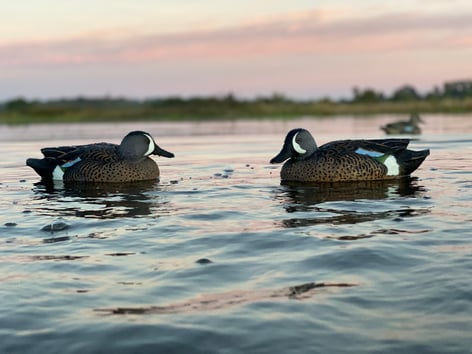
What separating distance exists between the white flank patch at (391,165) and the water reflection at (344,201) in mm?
193

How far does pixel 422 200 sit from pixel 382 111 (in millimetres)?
48578

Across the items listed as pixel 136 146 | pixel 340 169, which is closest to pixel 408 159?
pixel 340 169

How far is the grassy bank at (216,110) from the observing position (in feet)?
173

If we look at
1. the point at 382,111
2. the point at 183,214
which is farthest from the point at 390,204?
the point at 382,111

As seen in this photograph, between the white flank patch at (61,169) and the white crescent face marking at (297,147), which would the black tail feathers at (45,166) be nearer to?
the white flank patch at (61,169)

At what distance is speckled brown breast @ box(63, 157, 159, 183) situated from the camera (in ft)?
41.4

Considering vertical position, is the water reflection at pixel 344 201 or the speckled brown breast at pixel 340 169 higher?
the speckled brown breast at pixel 340 169

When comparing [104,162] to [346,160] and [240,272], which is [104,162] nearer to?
[346,160]

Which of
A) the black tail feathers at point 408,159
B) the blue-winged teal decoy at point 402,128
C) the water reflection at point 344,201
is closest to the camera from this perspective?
the water reflection at point 344,201

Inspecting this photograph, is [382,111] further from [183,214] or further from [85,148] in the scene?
[183,214]

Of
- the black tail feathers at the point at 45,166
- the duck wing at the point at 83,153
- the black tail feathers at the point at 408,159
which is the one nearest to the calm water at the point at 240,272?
the black tail feathers at the point at 408,159

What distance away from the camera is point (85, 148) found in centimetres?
1307

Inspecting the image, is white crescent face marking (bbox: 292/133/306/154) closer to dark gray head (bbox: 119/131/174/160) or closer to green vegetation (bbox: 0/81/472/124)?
dark gray head (bbox: 119/131/174/160)

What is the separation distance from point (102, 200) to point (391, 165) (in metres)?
4.89
